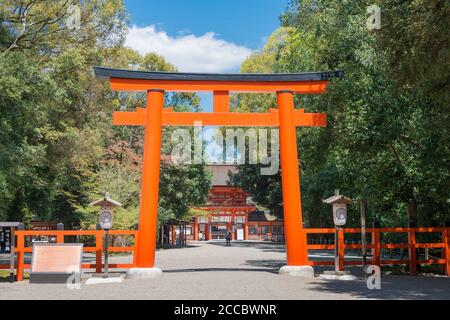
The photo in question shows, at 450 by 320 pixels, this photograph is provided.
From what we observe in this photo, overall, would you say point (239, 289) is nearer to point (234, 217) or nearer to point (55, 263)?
point (55, 263)

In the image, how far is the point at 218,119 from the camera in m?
14.5

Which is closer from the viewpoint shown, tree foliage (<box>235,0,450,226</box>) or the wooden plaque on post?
the wooden plaque on post

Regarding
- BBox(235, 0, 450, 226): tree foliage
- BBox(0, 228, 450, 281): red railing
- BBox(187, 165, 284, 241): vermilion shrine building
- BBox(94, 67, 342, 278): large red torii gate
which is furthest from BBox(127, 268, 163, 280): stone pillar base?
BBox(187, 165, 284, 241): vermilion shrine building

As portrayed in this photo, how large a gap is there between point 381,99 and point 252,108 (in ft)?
90.7

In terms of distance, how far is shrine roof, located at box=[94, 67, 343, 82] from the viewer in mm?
14430

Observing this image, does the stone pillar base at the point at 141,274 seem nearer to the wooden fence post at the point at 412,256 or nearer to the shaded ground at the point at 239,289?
the shaded ground at the point at 239,289

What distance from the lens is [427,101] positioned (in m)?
13.5

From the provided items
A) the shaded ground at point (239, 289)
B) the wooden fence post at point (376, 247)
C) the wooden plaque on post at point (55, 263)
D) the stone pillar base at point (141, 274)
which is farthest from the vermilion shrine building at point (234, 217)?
the wooden plaque on post at point (55, 263)

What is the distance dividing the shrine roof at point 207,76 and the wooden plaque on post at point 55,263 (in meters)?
4.86

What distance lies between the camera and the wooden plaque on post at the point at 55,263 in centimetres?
1271

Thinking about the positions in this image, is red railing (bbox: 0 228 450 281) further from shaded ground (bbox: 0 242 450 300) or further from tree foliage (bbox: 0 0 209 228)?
tree foliage (bbox: 0 0 209 228)

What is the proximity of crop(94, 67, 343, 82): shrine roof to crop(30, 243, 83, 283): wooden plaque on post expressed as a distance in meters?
4.86

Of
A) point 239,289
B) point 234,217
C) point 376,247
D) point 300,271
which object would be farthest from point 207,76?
point 234,217

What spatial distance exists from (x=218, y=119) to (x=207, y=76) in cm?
129
